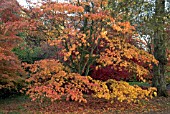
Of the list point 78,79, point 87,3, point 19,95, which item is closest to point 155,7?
point 87,3

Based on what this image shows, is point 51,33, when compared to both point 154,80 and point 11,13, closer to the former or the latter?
point 11,13

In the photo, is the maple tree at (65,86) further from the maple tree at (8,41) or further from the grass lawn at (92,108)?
the maple tree at (8,41)

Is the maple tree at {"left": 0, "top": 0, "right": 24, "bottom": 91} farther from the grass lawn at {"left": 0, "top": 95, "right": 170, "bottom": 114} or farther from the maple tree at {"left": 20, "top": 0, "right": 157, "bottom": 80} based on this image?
the grass lawn at {"left": 0, "top": 95, "right": 170, "bottom": 114}

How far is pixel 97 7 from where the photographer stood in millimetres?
9461

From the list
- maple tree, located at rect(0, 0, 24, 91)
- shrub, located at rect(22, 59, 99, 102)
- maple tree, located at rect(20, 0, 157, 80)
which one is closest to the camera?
shrub, located at rect(22, 59, 99, 102)

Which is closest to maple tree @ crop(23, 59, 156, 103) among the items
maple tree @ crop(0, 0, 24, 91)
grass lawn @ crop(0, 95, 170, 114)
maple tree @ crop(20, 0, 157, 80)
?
grass lawn @ crop(0, 95, 170, 114)

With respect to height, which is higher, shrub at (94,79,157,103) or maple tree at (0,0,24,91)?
maple tree at (0,0,24,91)

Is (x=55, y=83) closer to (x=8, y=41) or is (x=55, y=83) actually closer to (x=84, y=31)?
(x=84, y=31)

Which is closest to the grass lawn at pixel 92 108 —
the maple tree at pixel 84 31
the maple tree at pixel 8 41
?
the maple tree at pixel 84 31

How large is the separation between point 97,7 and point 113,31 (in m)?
1.15

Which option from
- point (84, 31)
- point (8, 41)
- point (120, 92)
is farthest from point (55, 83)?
point (8, 41)

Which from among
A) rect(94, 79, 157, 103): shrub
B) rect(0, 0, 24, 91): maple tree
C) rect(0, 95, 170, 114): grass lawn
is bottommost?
rect(0, 95, 170, 114): grass lawn

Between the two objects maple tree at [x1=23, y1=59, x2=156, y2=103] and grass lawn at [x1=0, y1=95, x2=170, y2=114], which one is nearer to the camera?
maple tree at [x1=23, y1=59, x2=156, y2=103]

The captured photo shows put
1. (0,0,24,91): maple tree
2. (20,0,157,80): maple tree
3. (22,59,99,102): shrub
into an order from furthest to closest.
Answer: (0,0,24,91): maple tree → (20,0,157,80): maple tree → (22,59,99,102): shrub
